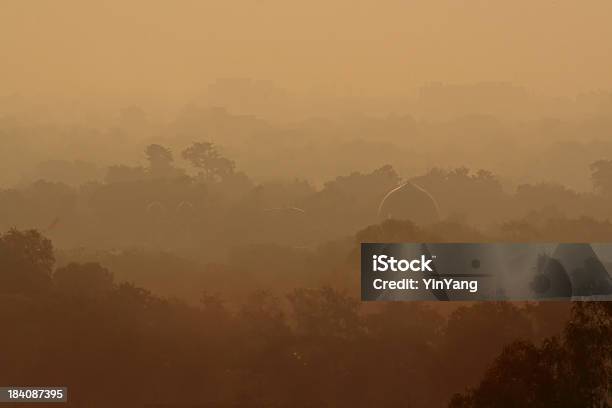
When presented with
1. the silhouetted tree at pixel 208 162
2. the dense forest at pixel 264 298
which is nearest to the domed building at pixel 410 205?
the dense forest at pixel 264 298

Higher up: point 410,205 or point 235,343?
point 410,205

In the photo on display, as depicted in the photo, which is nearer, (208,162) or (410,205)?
(410,205)

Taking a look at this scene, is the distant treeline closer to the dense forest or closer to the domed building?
the dense forest

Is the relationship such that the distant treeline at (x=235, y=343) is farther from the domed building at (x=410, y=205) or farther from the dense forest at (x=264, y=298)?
the domed building at (x=410, y=205)

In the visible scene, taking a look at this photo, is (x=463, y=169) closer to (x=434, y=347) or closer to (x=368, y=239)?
(x=368, y=239)

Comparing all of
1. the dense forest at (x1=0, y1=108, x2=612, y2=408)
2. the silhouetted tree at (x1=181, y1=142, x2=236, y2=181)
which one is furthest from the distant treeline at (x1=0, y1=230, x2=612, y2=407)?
the silhouetted tree at (x1=181, y1=142, x2=236, y2=181)

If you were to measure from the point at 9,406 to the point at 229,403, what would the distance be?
933 centimetres

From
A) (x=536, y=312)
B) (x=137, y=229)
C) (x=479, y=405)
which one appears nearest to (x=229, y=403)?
(x=536, y=312)

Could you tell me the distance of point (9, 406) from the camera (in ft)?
93.2

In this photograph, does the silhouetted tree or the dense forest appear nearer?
the dense forest

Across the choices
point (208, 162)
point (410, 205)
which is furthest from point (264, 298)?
point (208, 162)

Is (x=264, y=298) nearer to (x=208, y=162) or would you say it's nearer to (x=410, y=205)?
(x=410, y=205)

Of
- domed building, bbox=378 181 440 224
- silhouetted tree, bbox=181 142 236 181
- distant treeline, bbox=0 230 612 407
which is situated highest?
silhouetted tree, bbox=181 142 236 181

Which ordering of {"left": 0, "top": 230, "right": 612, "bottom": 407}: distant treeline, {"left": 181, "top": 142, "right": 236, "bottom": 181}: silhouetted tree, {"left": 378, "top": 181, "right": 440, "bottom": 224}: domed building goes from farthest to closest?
{"left": 181, "top": 142, "right": 236, "bottom": 181}: silhouetted tree, {"left": 378, "top": 181, "right": 440, "bottom": 224}: domed building, {"left": 0, "top": 230, "right": 612, "bottom": 407}: distant treeline
